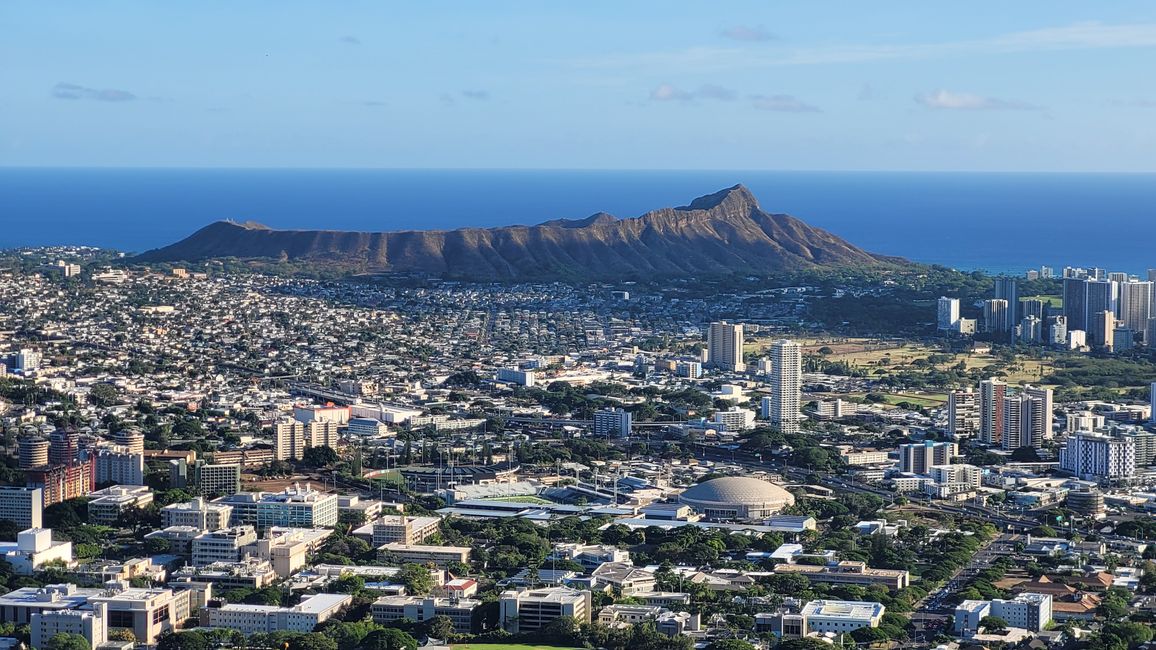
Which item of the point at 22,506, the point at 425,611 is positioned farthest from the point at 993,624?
the point at 22,506

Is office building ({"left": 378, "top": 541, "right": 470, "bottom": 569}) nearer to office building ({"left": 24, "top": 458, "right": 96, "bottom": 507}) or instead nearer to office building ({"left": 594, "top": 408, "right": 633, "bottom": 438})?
office building ({"left": 24, "top": 458, "right": 96, "bottom": 507})

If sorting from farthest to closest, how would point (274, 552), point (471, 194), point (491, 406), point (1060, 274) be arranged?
point (471, 194)
point (1060, 274)
point (491, 406)
point (274, 552)

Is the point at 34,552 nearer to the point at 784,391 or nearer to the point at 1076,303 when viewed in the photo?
the point at 784,391

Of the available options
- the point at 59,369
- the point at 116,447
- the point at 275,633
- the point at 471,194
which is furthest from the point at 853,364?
the point at 471,194

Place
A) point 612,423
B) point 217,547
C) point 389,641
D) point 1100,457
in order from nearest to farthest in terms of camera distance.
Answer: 1. point 389,641
2. point 217,547
3. point 1100,457
4. point 612,423

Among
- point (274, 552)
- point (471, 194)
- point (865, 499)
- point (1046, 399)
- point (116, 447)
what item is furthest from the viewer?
point (471, 194)

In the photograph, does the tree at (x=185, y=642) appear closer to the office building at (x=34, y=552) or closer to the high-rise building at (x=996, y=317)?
the office building at (x=34, y=552)

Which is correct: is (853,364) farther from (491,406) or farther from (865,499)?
(865,499)
